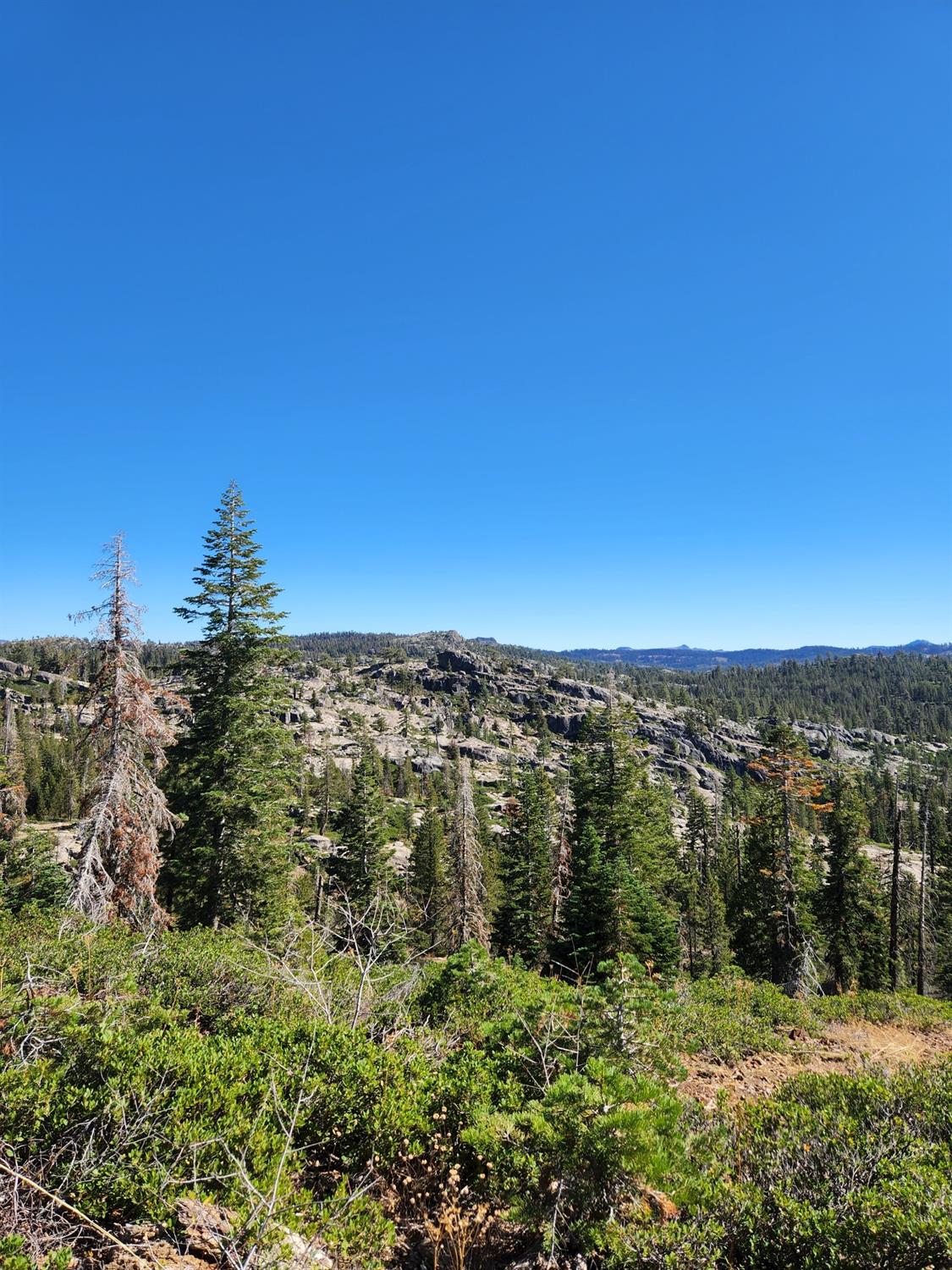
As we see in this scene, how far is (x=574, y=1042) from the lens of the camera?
6.36 m

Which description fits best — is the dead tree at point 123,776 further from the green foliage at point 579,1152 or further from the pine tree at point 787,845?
the pine tree at point 787,845

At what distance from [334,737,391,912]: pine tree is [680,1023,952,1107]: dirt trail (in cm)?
2019

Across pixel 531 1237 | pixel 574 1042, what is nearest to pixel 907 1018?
pixel 574 1042

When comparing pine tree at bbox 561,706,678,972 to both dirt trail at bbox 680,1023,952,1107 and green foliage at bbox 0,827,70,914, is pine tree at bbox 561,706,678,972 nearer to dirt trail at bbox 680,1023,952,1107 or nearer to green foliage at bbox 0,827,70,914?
dirt trail at bbox 680,1023,952,1107

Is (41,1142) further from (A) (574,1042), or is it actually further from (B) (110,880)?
(B) (110,880)

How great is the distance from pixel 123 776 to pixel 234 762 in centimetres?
265

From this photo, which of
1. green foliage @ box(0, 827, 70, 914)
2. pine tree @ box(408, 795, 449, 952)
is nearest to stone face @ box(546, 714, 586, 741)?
pine tree @ box(408, 795, 449, 952)

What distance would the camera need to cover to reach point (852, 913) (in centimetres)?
2970

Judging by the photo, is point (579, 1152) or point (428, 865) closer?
point (579, 1152)

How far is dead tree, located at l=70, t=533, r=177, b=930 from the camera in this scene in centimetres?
1329

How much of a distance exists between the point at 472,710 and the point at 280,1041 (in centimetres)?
18925

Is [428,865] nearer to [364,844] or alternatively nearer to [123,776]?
[364,844]

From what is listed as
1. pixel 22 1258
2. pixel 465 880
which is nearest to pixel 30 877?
pixel 465 880

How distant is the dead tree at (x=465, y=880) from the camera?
26.1 m
